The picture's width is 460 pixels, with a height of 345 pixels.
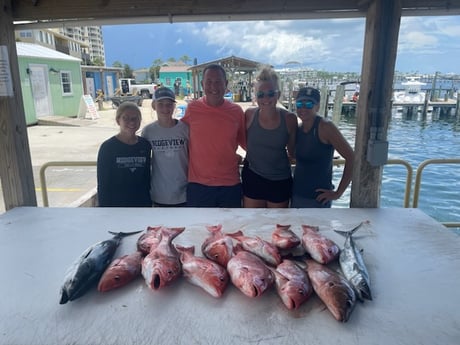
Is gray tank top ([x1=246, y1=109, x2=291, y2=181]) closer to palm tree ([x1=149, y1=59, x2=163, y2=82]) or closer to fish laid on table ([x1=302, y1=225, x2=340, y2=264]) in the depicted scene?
fish laid on table ([x1=302, y1=225, x2=340, y2=264])

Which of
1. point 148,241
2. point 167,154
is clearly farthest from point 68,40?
point 148,241

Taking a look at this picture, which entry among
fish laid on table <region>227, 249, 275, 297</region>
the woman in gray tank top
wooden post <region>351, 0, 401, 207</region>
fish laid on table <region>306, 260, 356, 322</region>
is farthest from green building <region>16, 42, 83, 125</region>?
fish laid on table <region>306, 260, 356, 322</region>

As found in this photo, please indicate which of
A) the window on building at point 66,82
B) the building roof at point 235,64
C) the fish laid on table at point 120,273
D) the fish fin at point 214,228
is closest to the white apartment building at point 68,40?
the fish fin at point 214,228

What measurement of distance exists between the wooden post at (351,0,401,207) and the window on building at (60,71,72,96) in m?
19.8

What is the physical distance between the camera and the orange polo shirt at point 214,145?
120 inches

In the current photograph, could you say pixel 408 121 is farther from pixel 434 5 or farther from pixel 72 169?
pixel 434 5

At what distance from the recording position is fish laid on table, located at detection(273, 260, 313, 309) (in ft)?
4.79

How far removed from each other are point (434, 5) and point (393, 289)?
81.8 inches

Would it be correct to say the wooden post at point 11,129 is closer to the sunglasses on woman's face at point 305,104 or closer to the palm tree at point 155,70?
the sunglasses on woman's face at point 305,104

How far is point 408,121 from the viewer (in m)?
27.1

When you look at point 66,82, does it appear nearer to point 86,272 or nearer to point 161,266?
point 86,272

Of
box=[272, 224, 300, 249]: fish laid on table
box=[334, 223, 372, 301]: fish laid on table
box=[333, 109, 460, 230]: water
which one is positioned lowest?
box=[333, 109, 460, 230]: water

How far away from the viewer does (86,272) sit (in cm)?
162

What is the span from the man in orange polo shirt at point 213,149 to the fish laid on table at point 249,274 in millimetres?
1401
